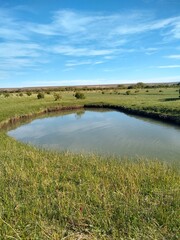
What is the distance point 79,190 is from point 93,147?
994 centimetres

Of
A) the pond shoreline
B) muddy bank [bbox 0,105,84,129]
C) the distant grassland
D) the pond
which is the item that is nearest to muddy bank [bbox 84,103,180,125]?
the pond shoreline

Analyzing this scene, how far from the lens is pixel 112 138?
19.2 m

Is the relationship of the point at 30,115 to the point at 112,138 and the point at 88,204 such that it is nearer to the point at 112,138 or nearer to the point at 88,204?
the point at 112,138

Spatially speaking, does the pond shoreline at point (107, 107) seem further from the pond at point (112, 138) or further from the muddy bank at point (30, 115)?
the pond at point (112, 138)

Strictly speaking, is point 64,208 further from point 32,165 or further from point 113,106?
point 113,106

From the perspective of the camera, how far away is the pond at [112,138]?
15.2m

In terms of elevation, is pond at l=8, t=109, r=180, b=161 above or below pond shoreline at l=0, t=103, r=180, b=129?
below

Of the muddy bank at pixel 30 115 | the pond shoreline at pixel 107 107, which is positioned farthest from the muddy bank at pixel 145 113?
the muddy bank at pixel 30 115

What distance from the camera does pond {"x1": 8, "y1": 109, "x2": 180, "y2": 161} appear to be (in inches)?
598

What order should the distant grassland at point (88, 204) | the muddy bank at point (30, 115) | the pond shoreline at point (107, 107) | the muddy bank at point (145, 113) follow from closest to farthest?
the distant grassland at point (88, 204), the muddy bank at point (145, 113), the pond shoreline at point (107, 107), the muddy bank at point (30, 115)

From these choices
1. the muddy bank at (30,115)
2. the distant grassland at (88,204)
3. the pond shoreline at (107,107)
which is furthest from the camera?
the muddy bank at (30,115)

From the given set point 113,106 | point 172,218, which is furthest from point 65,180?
point 113,106

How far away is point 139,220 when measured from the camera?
507cm

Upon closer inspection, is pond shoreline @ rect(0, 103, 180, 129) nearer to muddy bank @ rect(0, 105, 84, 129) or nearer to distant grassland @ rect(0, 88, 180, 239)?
muddy bank @ rect(0, 105, 84, 129)
